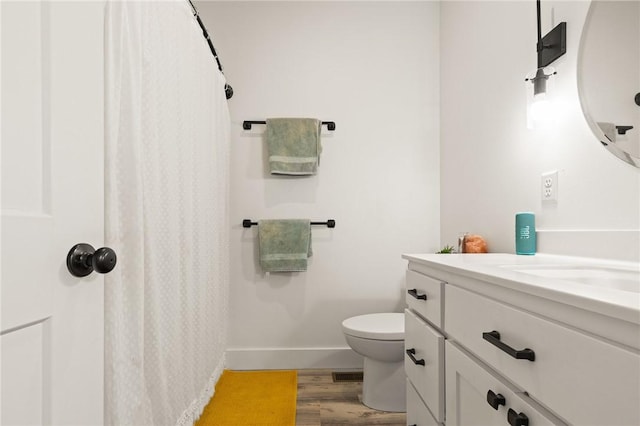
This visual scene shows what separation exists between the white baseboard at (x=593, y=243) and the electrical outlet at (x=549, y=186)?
0.12 metres

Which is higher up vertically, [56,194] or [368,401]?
[56,194]

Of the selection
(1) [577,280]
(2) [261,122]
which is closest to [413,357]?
(1) [577,280]

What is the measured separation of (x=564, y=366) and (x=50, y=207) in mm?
785

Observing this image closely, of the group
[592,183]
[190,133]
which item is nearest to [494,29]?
[592,183]

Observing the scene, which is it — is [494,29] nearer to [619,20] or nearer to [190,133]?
[619,20]

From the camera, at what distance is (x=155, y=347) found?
3.90ft

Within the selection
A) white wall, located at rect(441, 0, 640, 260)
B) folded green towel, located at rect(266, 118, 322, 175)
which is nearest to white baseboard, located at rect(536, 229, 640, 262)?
white wall, located at rect(441, 0, 640, 260)

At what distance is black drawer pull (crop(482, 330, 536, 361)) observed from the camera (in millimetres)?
623

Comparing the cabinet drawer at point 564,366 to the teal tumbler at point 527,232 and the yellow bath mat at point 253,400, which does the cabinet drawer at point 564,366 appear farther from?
the yellow bath mat at point 253,400

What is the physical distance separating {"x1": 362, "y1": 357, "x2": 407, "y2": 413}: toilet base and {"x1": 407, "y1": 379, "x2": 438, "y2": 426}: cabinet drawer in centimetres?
46

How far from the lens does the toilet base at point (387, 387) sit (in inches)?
72.2

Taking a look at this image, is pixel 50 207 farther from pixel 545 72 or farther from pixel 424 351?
pixel 545 72

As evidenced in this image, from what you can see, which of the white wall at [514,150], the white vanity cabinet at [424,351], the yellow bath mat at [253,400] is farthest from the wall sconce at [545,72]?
the yellow bath mat at [253,400]

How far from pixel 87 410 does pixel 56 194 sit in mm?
356
